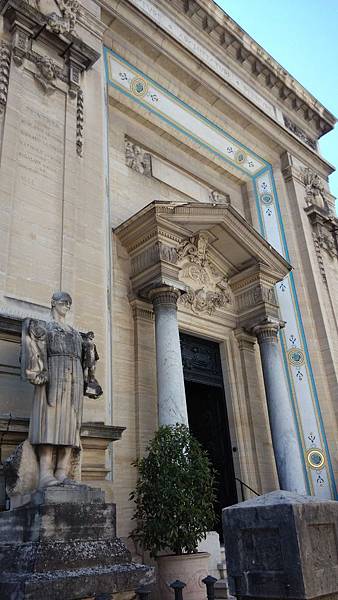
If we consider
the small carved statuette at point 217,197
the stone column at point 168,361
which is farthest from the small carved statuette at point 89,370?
the small carved statuette at point 217,197

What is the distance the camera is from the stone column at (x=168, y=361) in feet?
24.0

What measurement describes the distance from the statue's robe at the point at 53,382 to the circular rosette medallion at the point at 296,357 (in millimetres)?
7416

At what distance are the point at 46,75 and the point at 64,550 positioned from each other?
6.92 m

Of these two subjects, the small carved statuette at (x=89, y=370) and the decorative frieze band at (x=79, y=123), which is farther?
the decorative frieze band at (x=79, y=123)

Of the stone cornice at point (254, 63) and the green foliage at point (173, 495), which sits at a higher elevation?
the stone cornice at point (254, 63)

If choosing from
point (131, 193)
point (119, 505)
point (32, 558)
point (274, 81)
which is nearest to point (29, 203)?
point (131, 193)

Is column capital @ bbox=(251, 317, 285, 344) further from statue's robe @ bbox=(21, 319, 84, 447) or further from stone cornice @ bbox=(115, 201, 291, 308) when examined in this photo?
statue's robe @ bbox=(21, 319, 84, 447)

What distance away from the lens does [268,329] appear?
995cm

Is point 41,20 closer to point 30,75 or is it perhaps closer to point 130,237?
point 30,75

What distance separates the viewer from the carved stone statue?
439 cm

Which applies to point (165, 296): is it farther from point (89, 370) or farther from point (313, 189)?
point (313, 189)

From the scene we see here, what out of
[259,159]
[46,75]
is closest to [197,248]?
[46,75]

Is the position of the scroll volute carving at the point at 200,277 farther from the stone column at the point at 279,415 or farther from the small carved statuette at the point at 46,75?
the small carved statuette at the point at 46,75

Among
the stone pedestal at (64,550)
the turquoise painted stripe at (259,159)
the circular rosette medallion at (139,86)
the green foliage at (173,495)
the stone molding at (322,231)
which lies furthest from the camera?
the stone molding at (322,231)
